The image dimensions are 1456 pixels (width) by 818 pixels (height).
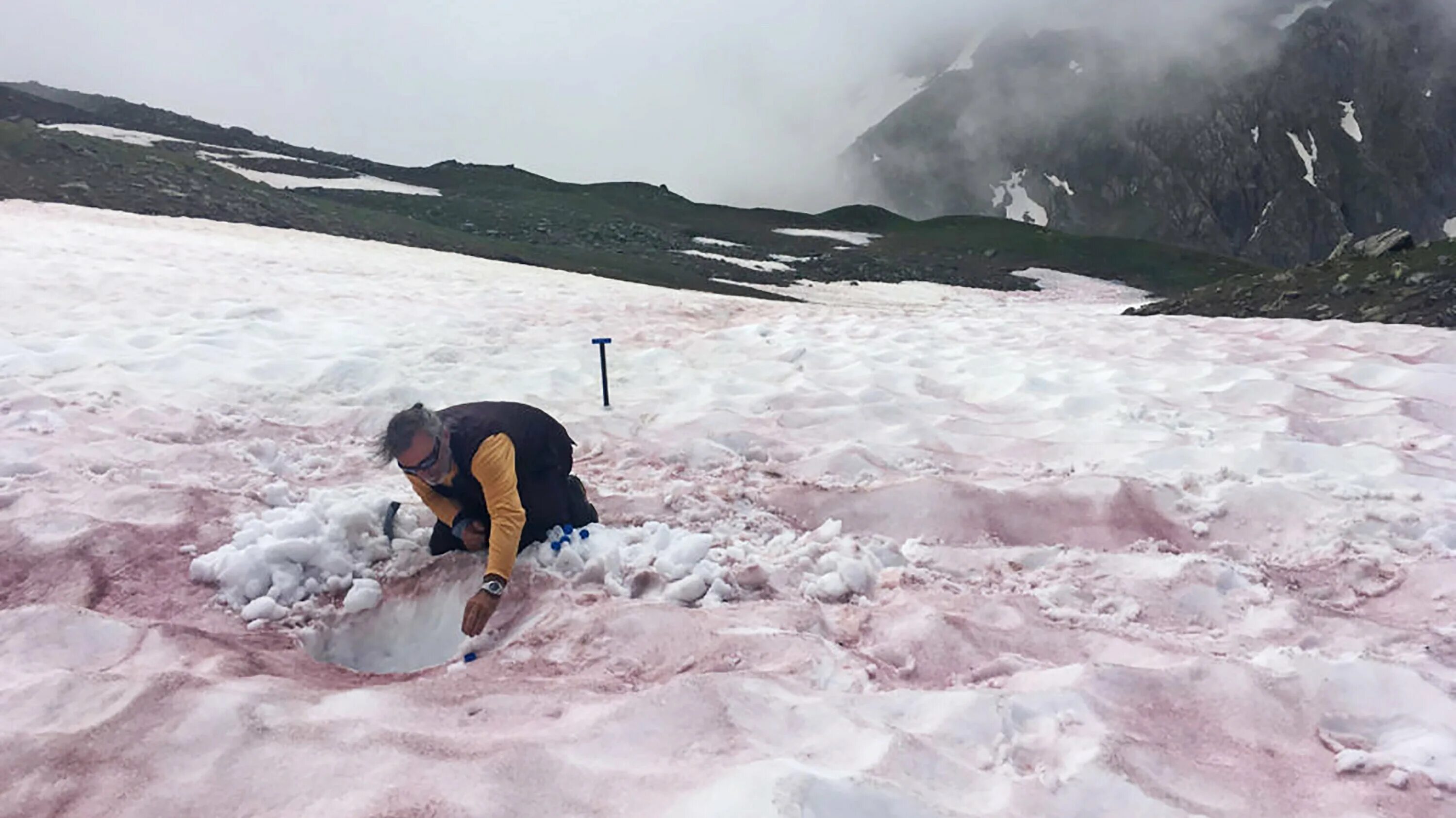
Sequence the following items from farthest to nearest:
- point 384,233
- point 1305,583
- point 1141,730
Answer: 1. point 384,233
2. point 1305,583
3. point 1141,730

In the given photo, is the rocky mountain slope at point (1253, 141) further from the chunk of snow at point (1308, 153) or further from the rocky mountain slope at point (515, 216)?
the rocky mountain slope at point (515, 216)

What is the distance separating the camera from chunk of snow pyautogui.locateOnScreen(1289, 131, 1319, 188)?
129000mm

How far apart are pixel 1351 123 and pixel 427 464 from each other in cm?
16781

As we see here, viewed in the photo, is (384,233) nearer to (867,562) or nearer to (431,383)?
(431,383)

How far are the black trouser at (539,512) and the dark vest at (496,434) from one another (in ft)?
0.13

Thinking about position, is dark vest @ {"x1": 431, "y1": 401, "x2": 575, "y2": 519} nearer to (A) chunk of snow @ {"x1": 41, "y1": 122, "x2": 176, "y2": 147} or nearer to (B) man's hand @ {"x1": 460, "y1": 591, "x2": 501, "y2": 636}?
(B) man's hand @ {"x1": 460, "y1": 591, "x2": 501, "y2": 636}

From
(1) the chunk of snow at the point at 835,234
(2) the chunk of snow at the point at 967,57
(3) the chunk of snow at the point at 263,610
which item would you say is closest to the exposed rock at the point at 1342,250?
(3) the chunk of snow at the point at 263,610

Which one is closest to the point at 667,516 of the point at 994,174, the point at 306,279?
the point at 306,279

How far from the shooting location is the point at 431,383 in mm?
8500

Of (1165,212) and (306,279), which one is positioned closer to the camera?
(306,279)

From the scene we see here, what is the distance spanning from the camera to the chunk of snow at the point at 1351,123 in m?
132

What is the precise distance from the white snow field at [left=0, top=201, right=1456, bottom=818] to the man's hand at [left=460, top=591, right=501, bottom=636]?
0.15 m

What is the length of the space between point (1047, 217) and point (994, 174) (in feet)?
54.0

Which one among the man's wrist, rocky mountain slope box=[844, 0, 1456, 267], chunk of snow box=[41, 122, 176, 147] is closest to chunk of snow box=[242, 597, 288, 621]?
the man's wrist
